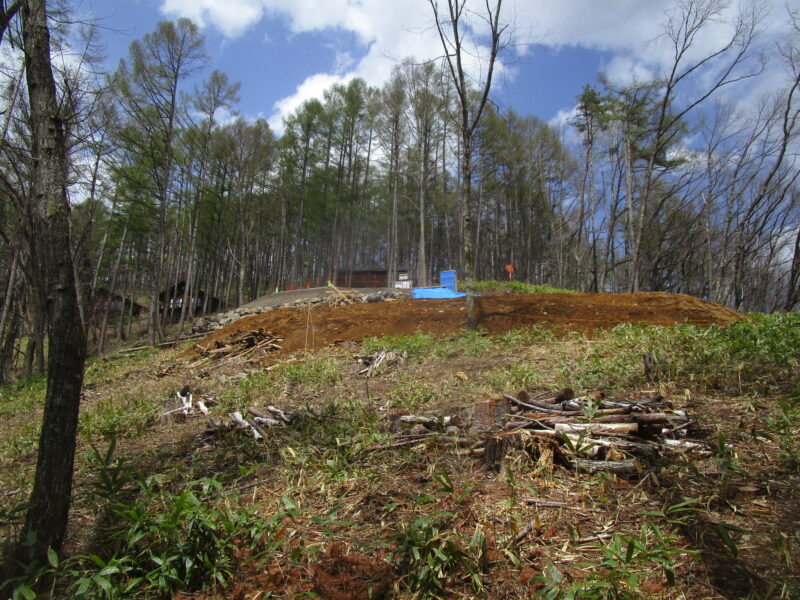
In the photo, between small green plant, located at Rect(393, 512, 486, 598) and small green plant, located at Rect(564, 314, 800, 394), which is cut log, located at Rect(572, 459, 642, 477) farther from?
small green plant, located at Rect(564, 314, 800, 394)

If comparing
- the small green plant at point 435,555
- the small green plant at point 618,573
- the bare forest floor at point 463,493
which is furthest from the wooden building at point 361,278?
the small green plant at point 618,573

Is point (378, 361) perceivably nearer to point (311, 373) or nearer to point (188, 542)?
point (311, 373)

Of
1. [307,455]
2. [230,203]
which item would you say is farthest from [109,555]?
[230,203]

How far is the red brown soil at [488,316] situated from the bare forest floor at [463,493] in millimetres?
3174

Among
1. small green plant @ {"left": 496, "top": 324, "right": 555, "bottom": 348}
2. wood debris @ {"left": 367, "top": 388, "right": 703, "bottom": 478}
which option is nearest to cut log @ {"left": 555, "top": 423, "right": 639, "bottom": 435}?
wood debris @ {"left": 367, "top": 388, "right": 703, "bottom": 478}

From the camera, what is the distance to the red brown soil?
7.42 meters

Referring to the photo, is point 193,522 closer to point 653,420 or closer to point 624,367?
point 653,420

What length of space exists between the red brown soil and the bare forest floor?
3.17 metres

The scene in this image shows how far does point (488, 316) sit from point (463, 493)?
6588 millimetres

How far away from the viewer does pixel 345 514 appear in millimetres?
2246

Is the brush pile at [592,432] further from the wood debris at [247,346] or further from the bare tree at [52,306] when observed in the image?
the wood debris at [247,346]

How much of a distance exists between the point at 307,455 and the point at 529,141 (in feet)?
98.1

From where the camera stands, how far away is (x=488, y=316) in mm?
8477

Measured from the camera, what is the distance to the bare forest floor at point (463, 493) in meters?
1.65
